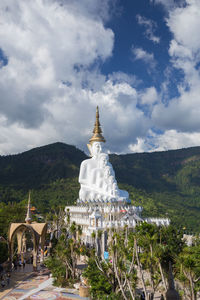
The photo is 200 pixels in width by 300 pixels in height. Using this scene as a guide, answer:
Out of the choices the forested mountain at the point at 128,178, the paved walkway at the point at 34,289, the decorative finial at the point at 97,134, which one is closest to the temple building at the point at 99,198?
the decorative finial at the point at 97,134

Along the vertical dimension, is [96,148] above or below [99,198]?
above

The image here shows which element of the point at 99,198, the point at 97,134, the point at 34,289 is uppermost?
the point at 97,134

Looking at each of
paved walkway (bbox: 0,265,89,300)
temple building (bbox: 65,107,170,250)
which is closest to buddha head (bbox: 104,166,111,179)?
temple building (bbox: 65,107,170,250)

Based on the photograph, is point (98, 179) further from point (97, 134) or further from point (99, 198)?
point (97, 134)

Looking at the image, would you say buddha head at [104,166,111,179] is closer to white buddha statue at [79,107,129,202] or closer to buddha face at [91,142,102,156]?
white buddha statue at [79,107,129,202]

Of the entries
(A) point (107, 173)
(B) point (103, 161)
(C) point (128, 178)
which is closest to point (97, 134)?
(B) point (103, 161)

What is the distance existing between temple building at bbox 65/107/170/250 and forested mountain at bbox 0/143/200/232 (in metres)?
18.0

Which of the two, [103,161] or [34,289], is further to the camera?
[103,161]

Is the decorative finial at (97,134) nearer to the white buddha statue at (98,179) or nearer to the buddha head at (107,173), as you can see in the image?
the white buddha statue at (98,179)

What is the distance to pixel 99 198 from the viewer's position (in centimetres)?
3834

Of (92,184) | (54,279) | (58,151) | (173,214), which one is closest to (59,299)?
(54,279)

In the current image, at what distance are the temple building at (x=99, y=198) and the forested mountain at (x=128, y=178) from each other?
18.0 metres

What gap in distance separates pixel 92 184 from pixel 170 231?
2416cm

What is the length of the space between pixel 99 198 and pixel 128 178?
273ft
